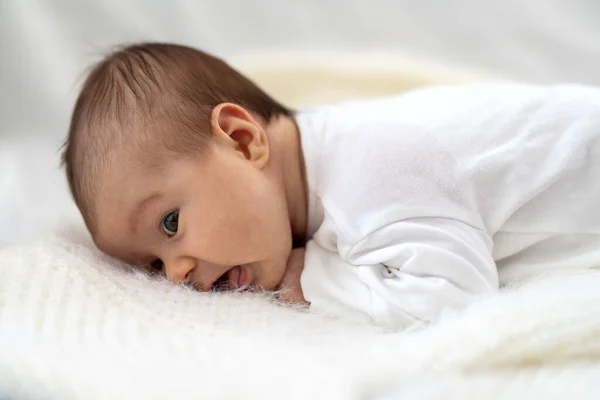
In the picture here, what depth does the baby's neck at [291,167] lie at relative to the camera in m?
0.95

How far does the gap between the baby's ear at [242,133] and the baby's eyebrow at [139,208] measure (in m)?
0.12

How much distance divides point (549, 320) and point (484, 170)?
0.93ft

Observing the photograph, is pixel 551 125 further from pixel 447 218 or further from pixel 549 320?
pixel 549 320

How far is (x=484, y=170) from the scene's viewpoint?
87cm

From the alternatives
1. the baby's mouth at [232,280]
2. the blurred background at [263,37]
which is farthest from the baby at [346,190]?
the blurred background at [263,37]

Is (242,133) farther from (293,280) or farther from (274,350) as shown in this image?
(274,350)

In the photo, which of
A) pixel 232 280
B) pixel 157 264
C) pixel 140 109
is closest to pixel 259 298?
pixel 232 280

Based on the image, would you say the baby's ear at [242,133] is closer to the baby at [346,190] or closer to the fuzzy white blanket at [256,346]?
the baby at [346,190]

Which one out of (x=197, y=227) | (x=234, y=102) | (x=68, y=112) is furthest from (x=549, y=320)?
(x=68, y=112)

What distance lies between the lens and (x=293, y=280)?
93 centimetres

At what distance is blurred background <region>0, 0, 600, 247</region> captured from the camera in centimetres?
134

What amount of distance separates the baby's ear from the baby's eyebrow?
119 mm

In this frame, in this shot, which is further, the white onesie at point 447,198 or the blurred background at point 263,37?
the blurred background at point 263,37

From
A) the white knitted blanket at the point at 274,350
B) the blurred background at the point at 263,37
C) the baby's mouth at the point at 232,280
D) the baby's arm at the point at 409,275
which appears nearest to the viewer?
the white knitted blanket at the point at 274,350
